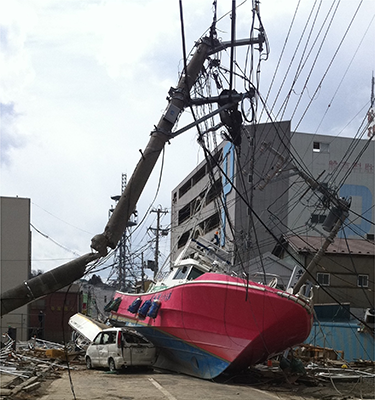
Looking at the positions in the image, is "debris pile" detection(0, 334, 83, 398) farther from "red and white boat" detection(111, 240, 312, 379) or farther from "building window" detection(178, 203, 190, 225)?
"building window" detection(178, 203, 190, 225)

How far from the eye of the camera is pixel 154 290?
795 inches

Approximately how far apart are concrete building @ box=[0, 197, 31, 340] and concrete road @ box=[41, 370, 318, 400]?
78.9 feet

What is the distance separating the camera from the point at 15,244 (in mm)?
40875

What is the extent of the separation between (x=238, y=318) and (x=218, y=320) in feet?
2.38

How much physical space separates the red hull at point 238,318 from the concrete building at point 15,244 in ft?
85.9

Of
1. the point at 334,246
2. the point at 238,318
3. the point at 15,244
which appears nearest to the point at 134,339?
the point at 238,318

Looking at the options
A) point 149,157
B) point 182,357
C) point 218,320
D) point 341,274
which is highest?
point 149,157

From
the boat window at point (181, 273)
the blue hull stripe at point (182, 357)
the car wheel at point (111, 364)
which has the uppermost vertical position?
the boat window at point (181, 273)

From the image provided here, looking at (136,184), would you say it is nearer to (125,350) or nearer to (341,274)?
(125,350)

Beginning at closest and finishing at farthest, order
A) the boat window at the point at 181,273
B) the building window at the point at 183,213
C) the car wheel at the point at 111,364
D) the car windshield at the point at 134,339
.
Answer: the boat window at the point at 181,273 < the car windshield at the point at 134,339 < the car wheel at the point at 111,364 < the building window at the point at 183,213

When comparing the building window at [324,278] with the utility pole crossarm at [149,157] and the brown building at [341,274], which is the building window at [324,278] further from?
the utility pole crossarm at [149,157]

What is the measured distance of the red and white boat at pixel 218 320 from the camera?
15.2 meters

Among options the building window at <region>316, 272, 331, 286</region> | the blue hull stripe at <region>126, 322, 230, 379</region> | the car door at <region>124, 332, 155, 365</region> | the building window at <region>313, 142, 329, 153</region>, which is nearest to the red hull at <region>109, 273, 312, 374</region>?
the blue hull stripe at <region>126, 322, 230, 379</region>

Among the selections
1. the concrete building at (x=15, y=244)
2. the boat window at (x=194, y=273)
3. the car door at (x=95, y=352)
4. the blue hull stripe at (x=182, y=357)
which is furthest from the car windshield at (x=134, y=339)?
the concrete building at (x=15, y=244)
